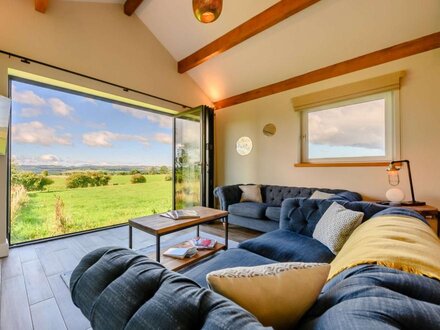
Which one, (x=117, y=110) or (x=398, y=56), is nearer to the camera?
(x=398, y=56)

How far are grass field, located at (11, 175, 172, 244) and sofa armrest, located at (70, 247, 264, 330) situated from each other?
2.92 meters

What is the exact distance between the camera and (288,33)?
3.08 metres

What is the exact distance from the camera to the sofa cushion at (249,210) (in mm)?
3163

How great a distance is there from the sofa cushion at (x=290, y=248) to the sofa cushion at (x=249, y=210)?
1.24 m

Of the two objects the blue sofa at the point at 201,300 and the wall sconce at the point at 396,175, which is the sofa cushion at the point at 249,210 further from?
the blue sofa at the point at 201,300

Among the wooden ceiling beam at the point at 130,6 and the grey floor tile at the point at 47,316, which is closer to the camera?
the grey floor tile at the point at 47,316

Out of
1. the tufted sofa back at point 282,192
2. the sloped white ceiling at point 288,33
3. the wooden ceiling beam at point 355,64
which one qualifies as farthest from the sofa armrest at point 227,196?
the sloped white ceiling at point 288,33

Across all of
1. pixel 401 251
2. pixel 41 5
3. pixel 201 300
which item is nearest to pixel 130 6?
pixel 41 5

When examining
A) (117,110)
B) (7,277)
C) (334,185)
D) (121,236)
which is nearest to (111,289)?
(7,277)

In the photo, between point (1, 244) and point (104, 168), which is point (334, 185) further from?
point (1, 244)

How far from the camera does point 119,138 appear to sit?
378 cm

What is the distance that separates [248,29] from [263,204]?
107 inches

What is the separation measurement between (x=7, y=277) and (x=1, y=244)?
694mm

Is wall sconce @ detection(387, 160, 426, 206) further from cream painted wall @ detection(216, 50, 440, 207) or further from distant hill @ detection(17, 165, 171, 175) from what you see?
distant hill @ detection(17, 165, 171, 175)
